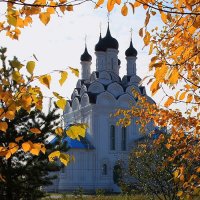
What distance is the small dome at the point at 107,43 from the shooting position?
34.2 m

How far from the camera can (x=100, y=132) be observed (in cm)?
3120

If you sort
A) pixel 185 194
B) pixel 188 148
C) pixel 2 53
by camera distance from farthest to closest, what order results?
pixel 2 53 → pixel 188 148 → pixel 185 194

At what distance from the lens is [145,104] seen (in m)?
5.89

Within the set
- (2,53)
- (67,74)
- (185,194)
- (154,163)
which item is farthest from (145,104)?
(154,163)

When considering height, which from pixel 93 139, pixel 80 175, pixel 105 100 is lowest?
pixel 80 175

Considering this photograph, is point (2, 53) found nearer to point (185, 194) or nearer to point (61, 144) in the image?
point (61, 144)

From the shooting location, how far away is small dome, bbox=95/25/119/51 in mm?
34219

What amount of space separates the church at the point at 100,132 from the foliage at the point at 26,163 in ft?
62.1

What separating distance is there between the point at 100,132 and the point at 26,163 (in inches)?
831

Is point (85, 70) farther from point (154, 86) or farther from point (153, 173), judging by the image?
point (154, 86)

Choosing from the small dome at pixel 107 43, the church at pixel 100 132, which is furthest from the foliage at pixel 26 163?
the small dome at pixel 107 43

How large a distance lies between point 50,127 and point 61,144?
2.55ft

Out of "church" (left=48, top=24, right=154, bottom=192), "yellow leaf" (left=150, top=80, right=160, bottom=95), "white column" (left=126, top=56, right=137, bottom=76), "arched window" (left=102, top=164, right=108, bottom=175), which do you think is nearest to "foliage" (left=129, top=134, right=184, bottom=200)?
"yellow leaf" (left=150, top=80, right=160, bottom=95)

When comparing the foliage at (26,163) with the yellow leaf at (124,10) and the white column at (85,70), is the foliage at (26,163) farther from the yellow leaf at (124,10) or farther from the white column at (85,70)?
Result: the white column at (85,70)
